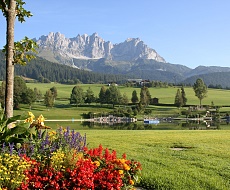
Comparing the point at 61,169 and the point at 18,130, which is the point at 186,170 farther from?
the point at 18,130

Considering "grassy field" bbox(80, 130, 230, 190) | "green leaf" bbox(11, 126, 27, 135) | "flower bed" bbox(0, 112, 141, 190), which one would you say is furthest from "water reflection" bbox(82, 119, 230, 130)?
"flower bed" bbox(0, 112, 141, 190)

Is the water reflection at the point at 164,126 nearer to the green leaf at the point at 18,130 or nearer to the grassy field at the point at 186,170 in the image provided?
the grassy field at the point at 186,170

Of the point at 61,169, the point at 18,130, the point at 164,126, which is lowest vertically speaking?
the point at 164,126

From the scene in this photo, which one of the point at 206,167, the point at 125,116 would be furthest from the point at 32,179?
the point at 125,116

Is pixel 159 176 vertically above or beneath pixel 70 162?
beneath

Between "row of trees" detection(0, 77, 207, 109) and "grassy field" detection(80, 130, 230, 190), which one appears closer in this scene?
"grassy field" detection(80, 130, 230, 190)

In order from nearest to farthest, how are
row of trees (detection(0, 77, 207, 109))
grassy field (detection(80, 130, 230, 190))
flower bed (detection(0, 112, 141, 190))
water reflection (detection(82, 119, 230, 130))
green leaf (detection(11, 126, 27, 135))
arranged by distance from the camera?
flower bed (detection(0, 112, 141, 190)), green leaf (detection(11, 126, 27, 135)), grassy field (detection(80, 130, 230, 190)), water reflection (detection(82, 119, 230, 130)), row of trees (detection(0, 77, 207, 109))

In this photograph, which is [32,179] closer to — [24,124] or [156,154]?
[24,124]

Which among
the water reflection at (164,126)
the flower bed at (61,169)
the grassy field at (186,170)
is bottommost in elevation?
the water reflection at (164,126)

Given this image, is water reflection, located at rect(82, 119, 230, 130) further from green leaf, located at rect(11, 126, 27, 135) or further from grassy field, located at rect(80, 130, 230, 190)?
green leaf, located at rect(11, 126, 27, 135)

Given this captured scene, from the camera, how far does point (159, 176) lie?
337 inches

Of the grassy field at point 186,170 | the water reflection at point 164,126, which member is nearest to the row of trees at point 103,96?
the water reflection at point 164,126

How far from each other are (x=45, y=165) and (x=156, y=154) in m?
7.35

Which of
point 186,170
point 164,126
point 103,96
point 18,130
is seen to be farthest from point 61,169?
point 103,96
